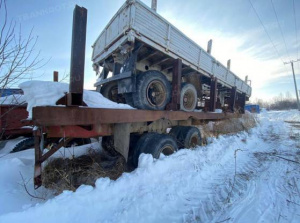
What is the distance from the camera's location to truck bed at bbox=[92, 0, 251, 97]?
2744 mm

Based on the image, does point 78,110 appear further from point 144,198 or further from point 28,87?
point 144,198

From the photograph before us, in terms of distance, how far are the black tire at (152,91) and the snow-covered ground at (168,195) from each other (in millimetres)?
1178

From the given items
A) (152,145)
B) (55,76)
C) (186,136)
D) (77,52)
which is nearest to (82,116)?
(77,52)

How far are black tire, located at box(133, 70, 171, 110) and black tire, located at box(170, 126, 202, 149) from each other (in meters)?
0.91

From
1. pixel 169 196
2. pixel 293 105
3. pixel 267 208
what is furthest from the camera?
pixel 293 105

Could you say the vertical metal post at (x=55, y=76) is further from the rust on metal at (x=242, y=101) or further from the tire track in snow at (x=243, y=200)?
the rust on metal at (x=242, y=101)

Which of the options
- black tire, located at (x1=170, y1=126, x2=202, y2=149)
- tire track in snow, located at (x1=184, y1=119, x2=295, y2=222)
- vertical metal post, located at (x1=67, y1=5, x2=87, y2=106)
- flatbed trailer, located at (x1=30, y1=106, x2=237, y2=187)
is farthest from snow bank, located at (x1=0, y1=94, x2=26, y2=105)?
tire track in snow, located at (x1=184, y1=119, x2=295, y2=222)

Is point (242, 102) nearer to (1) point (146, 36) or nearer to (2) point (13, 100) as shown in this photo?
(1) point (146, 36)

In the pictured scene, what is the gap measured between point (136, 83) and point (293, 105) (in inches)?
3156

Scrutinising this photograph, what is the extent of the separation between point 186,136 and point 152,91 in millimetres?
1572

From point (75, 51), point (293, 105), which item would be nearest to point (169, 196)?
point (75, 51)

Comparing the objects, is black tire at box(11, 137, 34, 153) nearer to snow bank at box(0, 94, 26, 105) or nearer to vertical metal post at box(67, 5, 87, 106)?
snow bank at box(0, 94, 26, 105)

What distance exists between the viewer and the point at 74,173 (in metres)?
2.60

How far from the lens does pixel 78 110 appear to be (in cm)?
185
